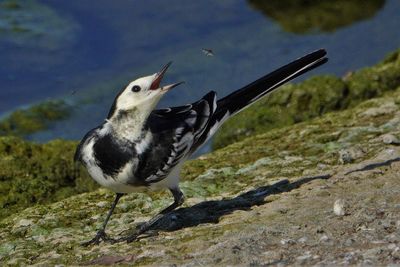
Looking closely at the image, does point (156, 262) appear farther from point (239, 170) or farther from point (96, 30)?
point (96, 30)

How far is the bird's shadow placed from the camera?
6.56 m

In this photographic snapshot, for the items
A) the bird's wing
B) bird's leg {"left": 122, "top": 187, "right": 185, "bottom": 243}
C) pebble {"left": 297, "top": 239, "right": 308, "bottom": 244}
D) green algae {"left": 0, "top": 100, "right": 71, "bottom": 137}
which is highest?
the bird's wing

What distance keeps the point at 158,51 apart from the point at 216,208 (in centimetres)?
456

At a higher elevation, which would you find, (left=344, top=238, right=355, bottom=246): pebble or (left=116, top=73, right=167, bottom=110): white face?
(left=116, top=73, right=167, bottom=110): white face

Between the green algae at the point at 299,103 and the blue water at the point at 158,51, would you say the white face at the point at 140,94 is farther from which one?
the blue water at the point at 158,51

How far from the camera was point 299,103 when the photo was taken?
Result: 29.7 ft

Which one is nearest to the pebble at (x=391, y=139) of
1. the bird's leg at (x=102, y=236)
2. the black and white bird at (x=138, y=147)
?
the black and white bird at (x=138, y=147)

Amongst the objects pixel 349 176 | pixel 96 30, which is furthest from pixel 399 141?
pixel 96 30

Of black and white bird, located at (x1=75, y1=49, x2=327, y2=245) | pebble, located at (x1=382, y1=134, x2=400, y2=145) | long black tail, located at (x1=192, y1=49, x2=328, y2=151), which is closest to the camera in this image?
black and white bird, located at (x1=75, y1=49, x2=327, y2=245)

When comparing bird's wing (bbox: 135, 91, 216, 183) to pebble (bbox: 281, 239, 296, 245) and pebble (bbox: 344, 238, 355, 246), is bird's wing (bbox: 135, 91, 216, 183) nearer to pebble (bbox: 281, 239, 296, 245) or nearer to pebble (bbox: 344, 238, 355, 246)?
pebble (bbox: 281, 239, 296, 245)

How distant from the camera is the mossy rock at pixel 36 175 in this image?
7.50 m

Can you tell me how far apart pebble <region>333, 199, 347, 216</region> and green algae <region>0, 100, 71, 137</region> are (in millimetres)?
4457

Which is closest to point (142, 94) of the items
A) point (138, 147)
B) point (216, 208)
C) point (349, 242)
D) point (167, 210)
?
point (138, 147)

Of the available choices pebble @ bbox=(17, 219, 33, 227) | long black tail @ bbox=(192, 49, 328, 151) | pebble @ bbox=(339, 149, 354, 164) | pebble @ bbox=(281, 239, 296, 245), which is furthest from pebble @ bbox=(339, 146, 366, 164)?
pebble @ bbox=(17, 219, 33, 227)
